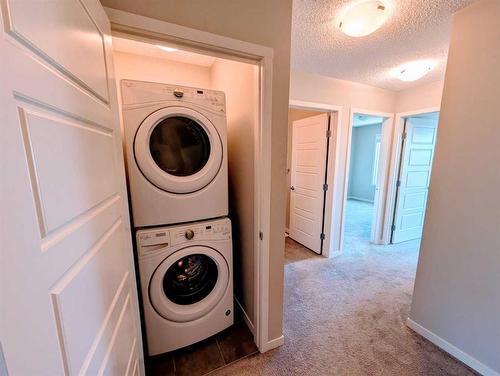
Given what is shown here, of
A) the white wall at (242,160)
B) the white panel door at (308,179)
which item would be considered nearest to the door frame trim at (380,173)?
the white panel door at (308,179)

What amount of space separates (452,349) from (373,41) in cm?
243

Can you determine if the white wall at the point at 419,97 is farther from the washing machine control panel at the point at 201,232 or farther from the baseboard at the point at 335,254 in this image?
the washing machine control panel at the point at 201,232

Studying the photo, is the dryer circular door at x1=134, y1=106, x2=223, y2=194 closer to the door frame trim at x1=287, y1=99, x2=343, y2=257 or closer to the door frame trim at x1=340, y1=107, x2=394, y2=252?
the door frame trim at x1=287, y1=99, x2=343, y2=257

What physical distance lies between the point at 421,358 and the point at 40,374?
6.82 feet

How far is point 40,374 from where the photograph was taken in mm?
388

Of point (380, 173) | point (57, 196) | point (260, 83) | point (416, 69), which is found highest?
point (416, 69)

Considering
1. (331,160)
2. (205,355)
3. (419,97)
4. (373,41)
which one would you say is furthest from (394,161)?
(205,355)

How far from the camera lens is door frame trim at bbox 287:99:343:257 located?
2.50 meters

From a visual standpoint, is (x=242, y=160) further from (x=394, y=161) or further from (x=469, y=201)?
(x=394, y=161)

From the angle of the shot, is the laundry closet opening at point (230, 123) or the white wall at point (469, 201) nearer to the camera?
the white wall at point (469, 201)

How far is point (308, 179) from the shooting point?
9.98 feet

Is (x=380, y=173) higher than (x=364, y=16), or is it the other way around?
(x=364, y=16)

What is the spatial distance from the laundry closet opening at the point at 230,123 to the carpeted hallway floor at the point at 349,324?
1.12ft

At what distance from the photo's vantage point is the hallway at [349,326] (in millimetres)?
1391
